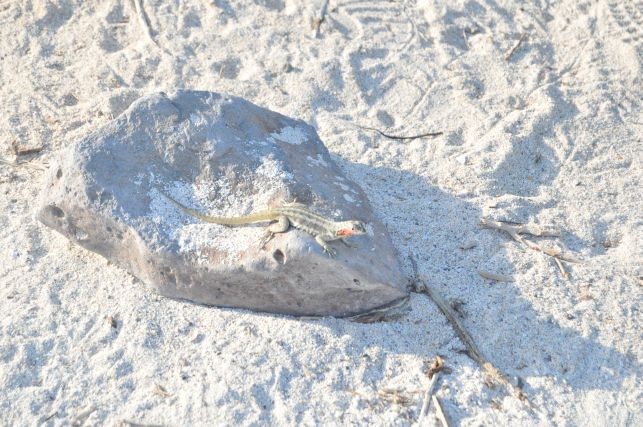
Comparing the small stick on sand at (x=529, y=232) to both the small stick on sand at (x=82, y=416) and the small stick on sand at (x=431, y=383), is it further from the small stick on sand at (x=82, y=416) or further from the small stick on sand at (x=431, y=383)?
the small stick on sand at (x=82, y=416)

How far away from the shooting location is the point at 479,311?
439 centimetres

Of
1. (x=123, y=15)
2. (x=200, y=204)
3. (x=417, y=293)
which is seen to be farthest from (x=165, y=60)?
(x=417, y=293)

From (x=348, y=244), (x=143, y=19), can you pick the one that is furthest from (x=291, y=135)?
(x=143, y=19)

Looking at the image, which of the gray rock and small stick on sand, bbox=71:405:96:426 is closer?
small stick on sand, bbox=71:405:96:426

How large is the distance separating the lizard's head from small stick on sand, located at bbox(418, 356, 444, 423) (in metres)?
0.88

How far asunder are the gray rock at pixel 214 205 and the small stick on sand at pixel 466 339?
0.75ft

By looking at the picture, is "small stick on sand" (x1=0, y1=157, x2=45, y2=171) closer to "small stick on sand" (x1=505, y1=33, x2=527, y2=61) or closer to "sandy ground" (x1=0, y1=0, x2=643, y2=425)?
"sandy ground" (x1=0, y1=0, x2=643, y2=425)

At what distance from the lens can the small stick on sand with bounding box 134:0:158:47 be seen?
6657mm

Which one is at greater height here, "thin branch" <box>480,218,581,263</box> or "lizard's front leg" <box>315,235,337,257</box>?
"lizard's front leg" <box>315,235,337,257</box>

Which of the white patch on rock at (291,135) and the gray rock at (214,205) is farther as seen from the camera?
the white patch on rock at (291,135)

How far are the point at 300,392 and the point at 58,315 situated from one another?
5.29 ft

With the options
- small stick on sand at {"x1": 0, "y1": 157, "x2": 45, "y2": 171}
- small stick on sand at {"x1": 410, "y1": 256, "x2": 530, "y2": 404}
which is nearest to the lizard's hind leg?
small stick on sand at {"x1": 410, "y1": 256, "x2": 530, "y2": 404}

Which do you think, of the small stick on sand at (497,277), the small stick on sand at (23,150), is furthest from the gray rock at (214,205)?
the small stick on sand at (23,150)

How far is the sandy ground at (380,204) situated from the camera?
3.94 meters
